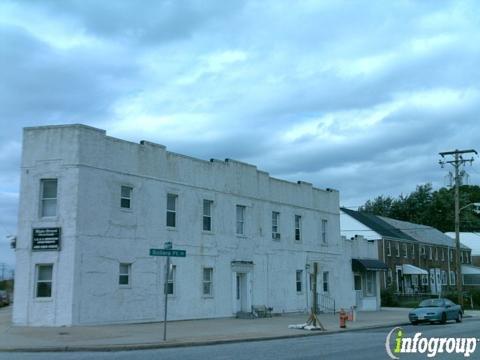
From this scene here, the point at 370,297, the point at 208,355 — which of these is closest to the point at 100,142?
the point at 208,355

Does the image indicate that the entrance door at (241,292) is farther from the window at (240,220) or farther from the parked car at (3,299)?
the parked car at (3,299)

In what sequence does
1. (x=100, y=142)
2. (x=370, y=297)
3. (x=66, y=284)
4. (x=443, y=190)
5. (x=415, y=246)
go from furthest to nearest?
(x=443, y=190)
(x=415, y=246)
(x=370, y=297)
(x=100, y=142)
(x=66, y=284)

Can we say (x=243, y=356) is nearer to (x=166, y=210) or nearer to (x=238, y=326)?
(x=238, y=326)

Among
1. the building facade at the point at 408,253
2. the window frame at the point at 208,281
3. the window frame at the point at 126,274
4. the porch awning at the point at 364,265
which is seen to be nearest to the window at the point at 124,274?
the window frame at the point at 126,274

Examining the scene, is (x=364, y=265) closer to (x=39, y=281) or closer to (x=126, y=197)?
(x=126, y=197)

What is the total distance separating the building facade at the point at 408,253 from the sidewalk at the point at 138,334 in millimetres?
30888

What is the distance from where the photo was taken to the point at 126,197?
93.2ft

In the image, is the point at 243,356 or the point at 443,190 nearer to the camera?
the point at 243,356

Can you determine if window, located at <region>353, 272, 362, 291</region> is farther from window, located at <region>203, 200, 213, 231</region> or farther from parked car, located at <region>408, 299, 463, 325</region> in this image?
window, located at <region>203, 200, 213, 231</region>

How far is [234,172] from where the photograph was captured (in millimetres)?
34750

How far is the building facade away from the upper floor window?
24433mm

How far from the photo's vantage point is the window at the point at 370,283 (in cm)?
4697

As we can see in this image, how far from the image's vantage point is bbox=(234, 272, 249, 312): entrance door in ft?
112

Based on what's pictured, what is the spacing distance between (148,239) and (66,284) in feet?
15.2
